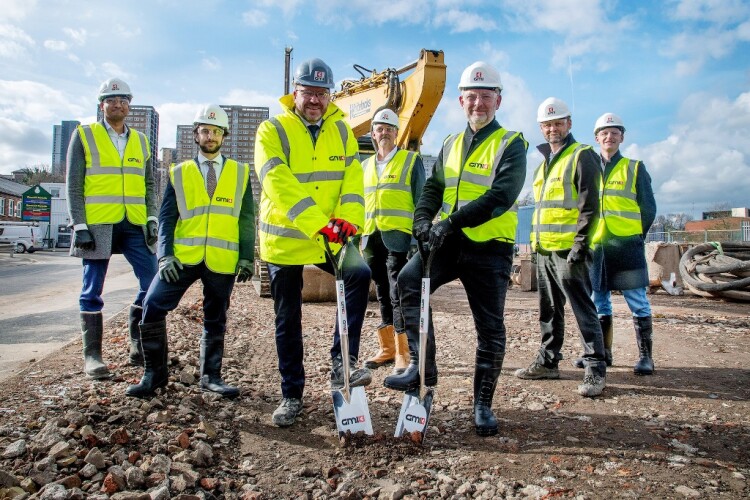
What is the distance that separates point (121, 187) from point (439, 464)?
3332 millimetres

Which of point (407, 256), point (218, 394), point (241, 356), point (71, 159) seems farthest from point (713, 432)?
point (71, 159)

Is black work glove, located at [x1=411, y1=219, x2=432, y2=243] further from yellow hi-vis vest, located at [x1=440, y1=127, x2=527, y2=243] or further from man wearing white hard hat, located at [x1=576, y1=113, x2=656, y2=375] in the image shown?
man wearing white hard hat, located at [x1=576, y1=113, x2=656, y2=375]

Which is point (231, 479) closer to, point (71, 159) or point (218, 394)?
point (218, 394)

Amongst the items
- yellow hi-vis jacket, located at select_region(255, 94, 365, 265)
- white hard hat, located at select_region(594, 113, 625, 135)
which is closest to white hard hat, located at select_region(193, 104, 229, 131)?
yellow hi-vis jacket, located at select_region(255, 94, 365, 265)

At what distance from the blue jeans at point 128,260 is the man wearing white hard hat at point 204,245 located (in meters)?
0.63

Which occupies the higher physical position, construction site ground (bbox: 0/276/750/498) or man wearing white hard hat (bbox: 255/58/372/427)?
man wearing white hard hat (bbox: 255/58/372/427)

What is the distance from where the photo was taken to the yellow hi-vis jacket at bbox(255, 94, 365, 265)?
3.38 metres

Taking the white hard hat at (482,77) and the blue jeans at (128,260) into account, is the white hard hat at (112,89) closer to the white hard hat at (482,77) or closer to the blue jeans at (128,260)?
the blue jeans at (128,260)

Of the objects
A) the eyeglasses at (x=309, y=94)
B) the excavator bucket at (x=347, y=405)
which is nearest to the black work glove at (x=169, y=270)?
the excavator bucket at (x=347, y=405)

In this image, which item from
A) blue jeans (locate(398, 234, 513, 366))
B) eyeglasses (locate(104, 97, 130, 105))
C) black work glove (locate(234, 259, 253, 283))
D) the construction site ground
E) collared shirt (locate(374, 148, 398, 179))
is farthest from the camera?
collared shirt (locate(374, 148, 398, 179))

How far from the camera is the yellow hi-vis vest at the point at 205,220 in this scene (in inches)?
152

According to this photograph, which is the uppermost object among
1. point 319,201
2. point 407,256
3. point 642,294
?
point 319,201

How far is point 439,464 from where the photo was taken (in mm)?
2895

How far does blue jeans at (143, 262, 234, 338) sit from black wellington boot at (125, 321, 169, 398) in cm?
6
